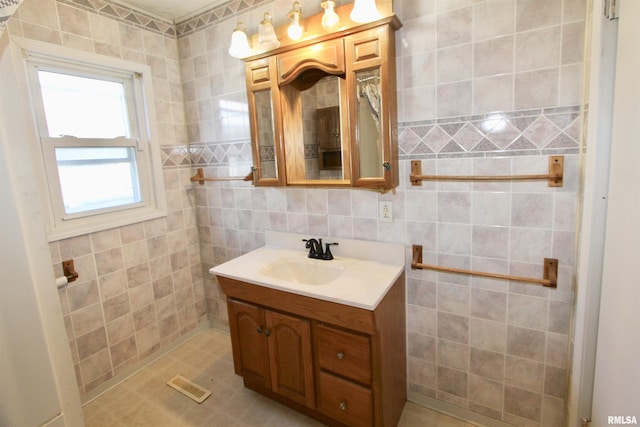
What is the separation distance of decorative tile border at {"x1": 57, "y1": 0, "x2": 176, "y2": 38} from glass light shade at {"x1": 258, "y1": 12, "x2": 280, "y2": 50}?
1027 millimetres

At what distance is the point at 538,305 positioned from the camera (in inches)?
56.2

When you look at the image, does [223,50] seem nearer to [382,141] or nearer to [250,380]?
[382,141]

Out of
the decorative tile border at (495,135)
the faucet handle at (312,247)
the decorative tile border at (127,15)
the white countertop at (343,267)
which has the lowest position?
the white countertop at (343,267)

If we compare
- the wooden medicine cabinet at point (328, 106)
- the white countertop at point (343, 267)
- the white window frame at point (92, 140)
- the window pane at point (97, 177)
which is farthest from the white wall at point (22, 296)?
the window pane at point (97, 177)

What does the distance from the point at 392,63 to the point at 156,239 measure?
6.43 feet

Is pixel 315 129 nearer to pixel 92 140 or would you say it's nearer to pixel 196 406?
pixel 92 140

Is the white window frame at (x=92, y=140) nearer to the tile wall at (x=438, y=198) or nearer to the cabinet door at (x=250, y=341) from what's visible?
the tile wall at (x=438, y=198)

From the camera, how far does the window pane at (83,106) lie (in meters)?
1.78

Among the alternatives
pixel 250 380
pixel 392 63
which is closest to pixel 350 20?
pixel 392 63

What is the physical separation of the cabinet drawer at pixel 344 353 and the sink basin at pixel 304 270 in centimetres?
36

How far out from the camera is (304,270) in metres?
1.89

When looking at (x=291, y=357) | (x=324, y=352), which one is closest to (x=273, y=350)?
(x=291, y=357)

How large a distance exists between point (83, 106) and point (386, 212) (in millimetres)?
1956

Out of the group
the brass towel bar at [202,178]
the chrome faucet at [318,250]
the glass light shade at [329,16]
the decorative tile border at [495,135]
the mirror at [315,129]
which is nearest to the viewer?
the decorative tile border at [495,135]
